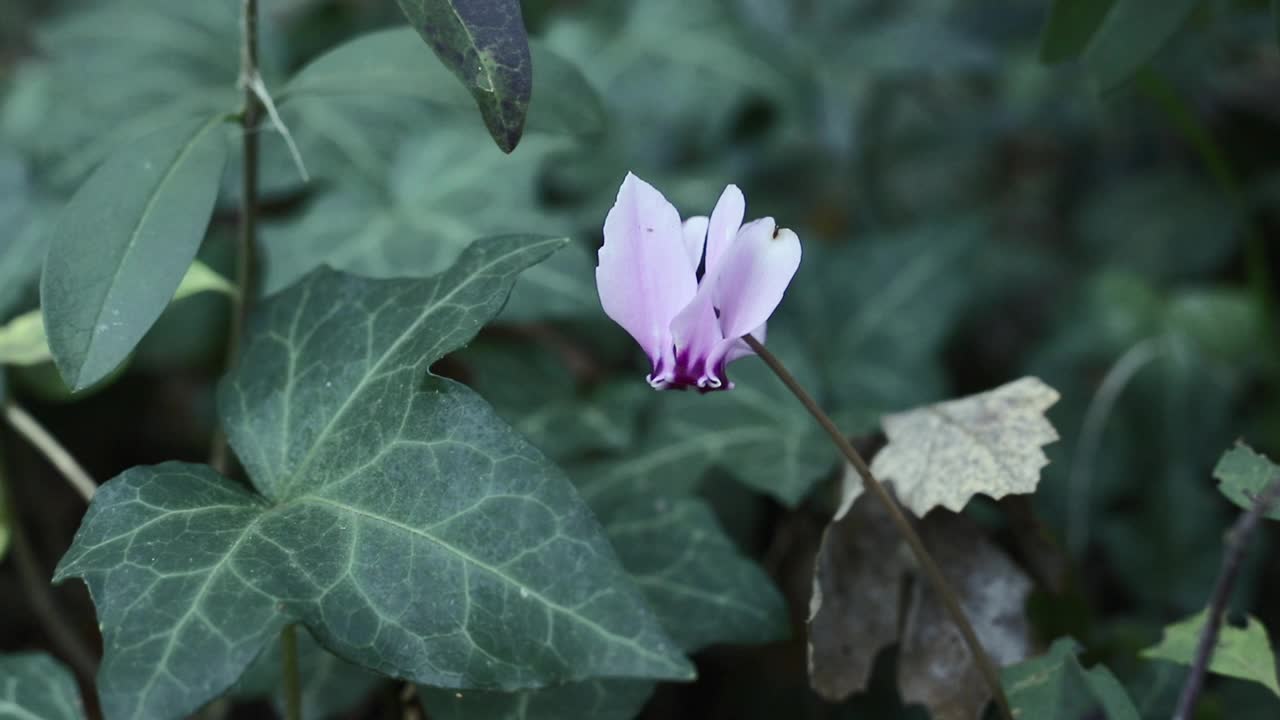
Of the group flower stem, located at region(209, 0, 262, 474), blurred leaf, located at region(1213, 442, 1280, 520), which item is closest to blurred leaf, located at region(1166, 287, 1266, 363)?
blurred leaf, located at region(1213, 442, 1280, 520)

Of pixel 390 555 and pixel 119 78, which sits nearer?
pixel 390 555

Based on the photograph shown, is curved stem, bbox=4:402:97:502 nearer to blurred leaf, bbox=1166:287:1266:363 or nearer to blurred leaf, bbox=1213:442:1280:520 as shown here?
blurred leaf, bbox=1213:442:1280:520

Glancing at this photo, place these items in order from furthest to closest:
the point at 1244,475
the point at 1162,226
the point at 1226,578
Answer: the point at 1162,226, the point at 1244,475, the point at 1226,578

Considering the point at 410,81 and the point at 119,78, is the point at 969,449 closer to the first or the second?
the point at 410,81

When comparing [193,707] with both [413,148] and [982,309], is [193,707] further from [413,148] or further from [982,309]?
[982,309]

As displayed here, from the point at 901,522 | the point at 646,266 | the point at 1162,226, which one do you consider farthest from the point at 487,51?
the point at 1162,226

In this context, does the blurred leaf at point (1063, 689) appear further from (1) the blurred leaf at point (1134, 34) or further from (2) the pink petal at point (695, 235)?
(1) the blurred leaf at point (1134, 34)

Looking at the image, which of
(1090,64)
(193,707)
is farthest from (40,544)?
(1090,64)
